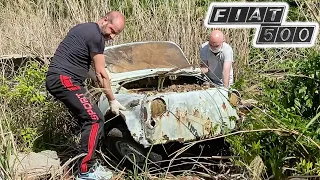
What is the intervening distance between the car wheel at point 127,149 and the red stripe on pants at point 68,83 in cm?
55

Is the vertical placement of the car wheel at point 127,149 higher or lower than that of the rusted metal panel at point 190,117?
lower

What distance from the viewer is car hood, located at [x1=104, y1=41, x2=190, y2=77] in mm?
6152

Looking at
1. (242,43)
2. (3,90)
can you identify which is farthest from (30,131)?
(242,43)

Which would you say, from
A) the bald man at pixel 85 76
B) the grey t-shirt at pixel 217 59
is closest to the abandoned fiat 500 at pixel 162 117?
the bald man at pixel 85 76

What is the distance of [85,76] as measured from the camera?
5418 millimetres

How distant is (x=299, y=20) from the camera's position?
8.92 m

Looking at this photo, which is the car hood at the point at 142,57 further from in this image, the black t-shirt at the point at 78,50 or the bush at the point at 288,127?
the bush at the point at 288,127

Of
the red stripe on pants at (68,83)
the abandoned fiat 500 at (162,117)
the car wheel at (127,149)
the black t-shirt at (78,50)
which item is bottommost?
the car wheel at (127,149)

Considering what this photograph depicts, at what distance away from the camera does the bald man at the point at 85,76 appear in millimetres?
5105

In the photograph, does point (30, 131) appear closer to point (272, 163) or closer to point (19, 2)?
point (272, 163)

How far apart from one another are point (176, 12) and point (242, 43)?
3.66 feet

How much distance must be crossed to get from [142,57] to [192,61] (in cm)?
188

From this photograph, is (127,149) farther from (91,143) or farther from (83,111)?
(83,111)

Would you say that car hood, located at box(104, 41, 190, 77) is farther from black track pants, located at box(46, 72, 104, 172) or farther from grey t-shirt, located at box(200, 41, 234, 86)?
black track pants, located at box(46, 72, 104, 172)
